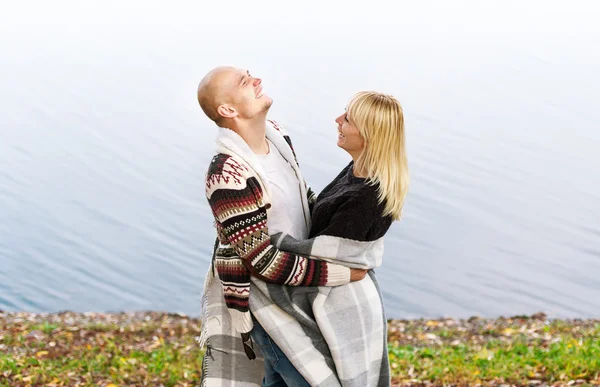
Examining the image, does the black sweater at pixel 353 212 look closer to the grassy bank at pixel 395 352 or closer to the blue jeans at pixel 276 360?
the blue jeans at pixel 276 360

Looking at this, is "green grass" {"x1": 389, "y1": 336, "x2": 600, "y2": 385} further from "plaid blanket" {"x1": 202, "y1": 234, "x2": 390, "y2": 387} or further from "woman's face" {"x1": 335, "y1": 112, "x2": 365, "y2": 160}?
"woman's face" {"x1": 335, "y1": 112, "x2": 365, "y2": 160}

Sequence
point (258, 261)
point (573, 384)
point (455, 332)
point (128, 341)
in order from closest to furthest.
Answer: point (258, 261), point (573, 384), point (128, 341), point (455, 332)

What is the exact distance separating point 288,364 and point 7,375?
401 cm

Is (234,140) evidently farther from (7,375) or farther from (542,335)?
(542,335)

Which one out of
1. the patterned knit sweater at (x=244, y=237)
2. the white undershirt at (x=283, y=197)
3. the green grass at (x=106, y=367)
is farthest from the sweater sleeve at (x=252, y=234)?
the green grass at (x=106, y=367)

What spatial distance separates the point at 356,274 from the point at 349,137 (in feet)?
1.85

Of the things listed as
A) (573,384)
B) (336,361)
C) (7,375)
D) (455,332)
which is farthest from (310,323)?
(455,332)

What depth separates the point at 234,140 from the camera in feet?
11.6

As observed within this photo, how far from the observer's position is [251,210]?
342 centimetres

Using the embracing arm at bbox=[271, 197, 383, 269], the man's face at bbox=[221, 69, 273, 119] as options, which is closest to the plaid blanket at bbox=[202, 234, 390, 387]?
the embracing arm at bbox=[271, 197, 383, 269]

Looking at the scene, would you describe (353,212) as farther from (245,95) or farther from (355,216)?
(245,95)

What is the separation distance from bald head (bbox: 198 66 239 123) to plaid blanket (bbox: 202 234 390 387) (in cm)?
58

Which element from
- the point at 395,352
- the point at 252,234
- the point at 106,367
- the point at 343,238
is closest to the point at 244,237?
the point at 252,234

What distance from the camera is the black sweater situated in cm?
348
